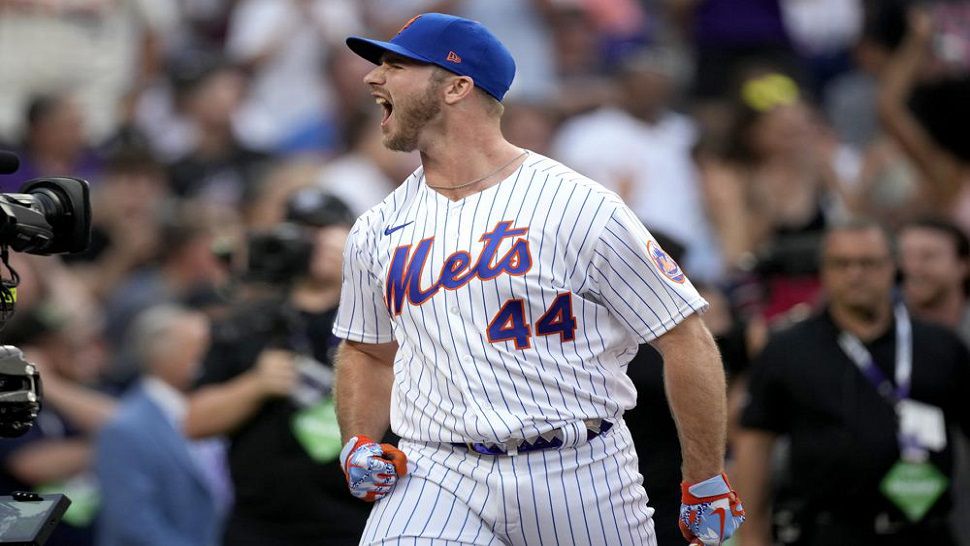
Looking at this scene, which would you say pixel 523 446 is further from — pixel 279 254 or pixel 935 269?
pixel 935 269

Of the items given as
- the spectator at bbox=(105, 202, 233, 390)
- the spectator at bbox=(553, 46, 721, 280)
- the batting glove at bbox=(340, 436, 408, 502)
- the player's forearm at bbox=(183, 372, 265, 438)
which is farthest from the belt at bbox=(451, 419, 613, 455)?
the spectator at bbox=(553, 46, 721, 280)

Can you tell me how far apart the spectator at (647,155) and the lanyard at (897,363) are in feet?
10.8

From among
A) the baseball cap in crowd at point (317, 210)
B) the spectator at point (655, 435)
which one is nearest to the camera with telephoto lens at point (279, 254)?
the baseball cap in crowd at point (317, 210)

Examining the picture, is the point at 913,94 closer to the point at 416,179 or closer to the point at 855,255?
the point at 855,255

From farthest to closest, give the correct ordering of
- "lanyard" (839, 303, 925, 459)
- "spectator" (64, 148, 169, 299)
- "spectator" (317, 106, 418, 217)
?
"spectator" (317, 106, 418, 217)
"spectator" (64, 148, 169, 299)
"lanyard" (839, 303, 925, 459)

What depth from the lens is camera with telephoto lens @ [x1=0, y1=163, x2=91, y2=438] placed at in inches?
187

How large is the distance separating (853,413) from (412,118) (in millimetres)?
3059

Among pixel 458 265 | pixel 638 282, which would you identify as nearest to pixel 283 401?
pixel 458 265

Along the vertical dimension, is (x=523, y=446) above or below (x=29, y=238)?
below

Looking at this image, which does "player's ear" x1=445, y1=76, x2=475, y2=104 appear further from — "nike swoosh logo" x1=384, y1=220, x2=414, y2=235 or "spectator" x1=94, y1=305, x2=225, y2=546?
"spectator" x1=94, y1=305, x2=225, y2=546

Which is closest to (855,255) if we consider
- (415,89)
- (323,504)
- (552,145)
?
(323,504)

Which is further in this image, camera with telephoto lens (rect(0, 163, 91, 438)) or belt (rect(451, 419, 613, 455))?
belt (rect(451, 419, 613, 455))

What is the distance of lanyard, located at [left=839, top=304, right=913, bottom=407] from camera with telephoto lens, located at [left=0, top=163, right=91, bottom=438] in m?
3.72

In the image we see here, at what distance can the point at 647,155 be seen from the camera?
38.5 ft
